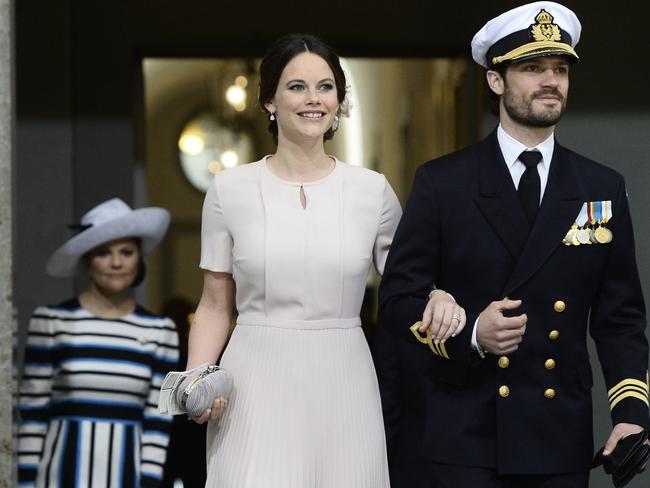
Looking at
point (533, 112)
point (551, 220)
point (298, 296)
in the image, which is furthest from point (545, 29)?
point (298, 296)

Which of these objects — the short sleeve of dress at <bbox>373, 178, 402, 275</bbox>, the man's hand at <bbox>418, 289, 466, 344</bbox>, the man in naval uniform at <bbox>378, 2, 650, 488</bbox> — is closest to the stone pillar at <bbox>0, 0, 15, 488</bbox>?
the short sleeve of dress at <bbox>373, 178, 402, 275</bbox>

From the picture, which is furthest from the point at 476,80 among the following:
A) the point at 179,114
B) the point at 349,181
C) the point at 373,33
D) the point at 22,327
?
the point at 179,114

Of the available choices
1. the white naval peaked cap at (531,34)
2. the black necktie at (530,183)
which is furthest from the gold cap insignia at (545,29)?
the black necktie at (530,183)

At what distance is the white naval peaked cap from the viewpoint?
4.14 metres

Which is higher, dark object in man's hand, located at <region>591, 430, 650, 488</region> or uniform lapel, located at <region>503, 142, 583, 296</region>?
uniform lapel, located at <region>503, 142, 583, 296</region>

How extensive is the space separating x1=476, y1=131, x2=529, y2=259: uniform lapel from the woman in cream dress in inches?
A: 14.9

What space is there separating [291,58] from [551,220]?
0.92 metres

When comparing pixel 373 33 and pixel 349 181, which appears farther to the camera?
pixel 373 33

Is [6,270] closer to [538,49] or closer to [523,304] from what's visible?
[523,304]

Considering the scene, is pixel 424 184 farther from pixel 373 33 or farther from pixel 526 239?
pixel 373 33

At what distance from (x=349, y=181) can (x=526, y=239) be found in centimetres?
61

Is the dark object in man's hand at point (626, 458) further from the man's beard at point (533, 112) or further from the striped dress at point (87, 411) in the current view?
the striped dress at point (87, 411)

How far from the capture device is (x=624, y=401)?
4.15 meters

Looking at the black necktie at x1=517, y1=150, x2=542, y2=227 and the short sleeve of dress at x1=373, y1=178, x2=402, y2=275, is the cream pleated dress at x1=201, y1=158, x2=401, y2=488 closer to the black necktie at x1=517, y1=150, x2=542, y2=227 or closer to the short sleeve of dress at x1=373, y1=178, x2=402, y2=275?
the short sleeve of dress at x1=373, y1=178, x2=402, y2=275
